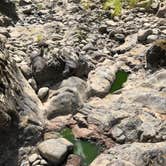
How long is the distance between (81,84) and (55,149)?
15.3ft

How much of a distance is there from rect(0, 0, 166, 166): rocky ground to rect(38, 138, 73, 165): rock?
0.03 meters

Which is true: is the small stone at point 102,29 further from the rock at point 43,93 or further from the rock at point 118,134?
the rock at point 118,134

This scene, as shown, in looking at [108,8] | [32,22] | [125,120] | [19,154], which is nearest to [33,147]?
[19,154]

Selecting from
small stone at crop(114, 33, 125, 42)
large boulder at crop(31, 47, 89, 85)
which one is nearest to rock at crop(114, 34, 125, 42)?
small stone at crop(114, 33, 125, 42)

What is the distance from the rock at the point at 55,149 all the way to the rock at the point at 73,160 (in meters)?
0.20

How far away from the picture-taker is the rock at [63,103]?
15.2 meters

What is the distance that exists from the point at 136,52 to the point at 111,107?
5.70m

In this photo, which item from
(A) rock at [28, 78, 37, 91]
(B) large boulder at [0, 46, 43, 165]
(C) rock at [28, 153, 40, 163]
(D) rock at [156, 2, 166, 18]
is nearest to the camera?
(C) rock at [28, 153, 40, 163]

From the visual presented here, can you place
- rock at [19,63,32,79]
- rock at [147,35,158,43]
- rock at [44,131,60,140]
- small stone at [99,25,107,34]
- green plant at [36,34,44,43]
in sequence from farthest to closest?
small stone at [99,25,107,34] < green plant at [36,34,44,43] < rock at [147,35,158,43] < rock at [19,63,32,79] < rock at [44,131,60,140]

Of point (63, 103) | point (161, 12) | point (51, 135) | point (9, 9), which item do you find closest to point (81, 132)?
point (51, 135)

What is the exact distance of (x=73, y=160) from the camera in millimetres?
12852

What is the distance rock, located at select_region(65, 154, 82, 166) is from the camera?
500 inches

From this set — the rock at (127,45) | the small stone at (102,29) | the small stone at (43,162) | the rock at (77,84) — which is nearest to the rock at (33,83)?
the rock at (77,84)

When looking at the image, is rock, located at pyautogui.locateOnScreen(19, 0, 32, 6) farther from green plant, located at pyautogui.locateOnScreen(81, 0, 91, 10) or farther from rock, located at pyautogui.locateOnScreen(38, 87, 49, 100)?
rock, located at pyautogui.locateOnScreen(38, 87, 49, 100)
